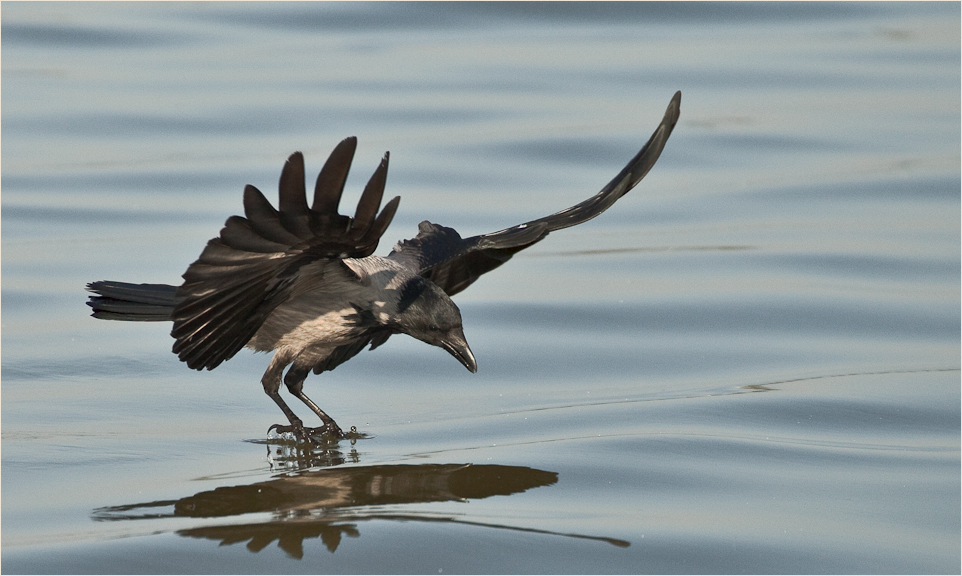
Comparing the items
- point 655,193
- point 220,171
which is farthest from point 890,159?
point 220,171

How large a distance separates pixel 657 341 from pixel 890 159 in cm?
443

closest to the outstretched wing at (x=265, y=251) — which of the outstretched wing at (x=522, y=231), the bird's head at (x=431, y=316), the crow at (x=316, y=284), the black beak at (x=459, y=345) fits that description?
the crow at (x=316, y=284)

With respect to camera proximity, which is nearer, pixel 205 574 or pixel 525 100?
pixel 205 574

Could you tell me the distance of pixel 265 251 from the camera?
437 centimetres

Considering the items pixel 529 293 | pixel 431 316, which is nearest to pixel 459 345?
pixel 431 316

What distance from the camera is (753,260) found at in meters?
8.12

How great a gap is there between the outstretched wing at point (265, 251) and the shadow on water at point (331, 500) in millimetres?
631

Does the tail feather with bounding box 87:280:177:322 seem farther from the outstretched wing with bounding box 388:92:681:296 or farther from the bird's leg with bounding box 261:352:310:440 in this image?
the outstretched wing with bounding box 388:92:681:296

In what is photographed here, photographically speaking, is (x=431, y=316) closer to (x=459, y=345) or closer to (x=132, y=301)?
(x=459, y=345)

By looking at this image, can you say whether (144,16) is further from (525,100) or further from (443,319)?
(443,319)

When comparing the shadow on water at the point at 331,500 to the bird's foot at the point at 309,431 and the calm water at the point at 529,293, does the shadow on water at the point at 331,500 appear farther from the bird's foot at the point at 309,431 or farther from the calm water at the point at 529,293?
the bird's foot at the point at 309,431

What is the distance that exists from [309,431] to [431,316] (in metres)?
0.67

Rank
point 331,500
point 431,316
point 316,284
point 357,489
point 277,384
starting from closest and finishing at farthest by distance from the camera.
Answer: point 331,500
point 357,489
point 316,284
point 431,316
point 277,384

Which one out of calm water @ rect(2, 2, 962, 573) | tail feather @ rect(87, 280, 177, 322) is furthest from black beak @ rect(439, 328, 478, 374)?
tail feather @ rect(87, 280, 177, 322)
